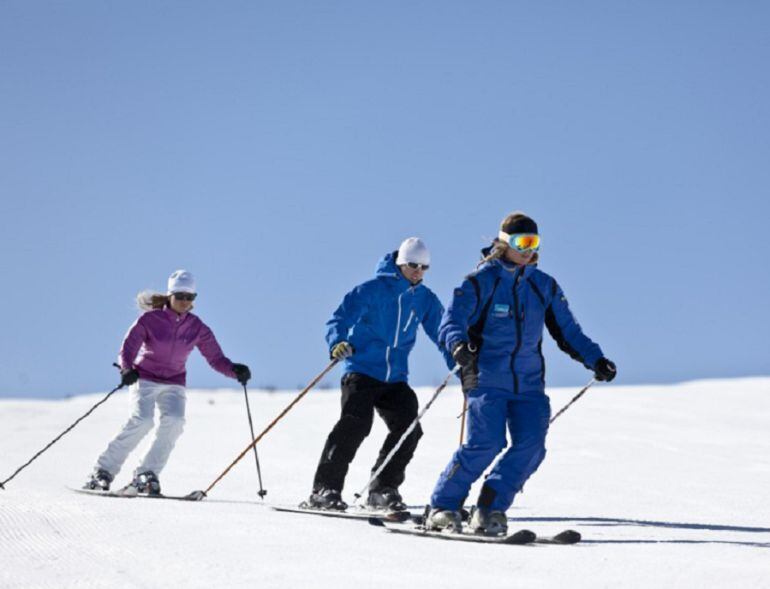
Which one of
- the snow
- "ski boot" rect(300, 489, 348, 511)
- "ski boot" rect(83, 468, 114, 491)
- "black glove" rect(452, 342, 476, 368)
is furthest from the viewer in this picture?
"ski boot" rect(83, 468, 114, 491)

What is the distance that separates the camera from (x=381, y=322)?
884 cm

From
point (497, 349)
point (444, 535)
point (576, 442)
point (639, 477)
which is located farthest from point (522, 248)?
point (576, 442)

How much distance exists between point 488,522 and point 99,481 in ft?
13.7

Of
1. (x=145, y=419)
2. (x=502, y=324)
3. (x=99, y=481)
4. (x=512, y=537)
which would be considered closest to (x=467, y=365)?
(x=502, y=324)

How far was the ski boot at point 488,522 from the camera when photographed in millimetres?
6762

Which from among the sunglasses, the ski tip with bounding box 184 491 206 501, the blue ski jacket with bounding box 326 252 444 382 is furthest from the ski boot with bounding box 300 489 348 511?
the sunglasses

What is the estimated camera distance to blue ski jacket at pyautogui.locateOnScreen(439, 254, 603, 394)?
6906 millimetres

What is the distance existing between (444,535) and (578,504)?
127 inches

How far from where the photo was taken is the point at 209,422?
1834 cm

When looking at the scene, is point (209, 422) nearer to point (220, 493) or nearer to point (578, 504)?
point (220, 493)

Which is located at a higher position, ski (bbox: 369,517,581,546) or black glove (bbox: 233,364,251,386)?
black glove (bbox: 233,364,251,386)

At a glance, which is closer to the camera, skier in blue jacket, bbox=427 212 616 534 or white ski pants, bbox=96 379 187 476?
skier in blue jacket, bbox=427 212 616 534

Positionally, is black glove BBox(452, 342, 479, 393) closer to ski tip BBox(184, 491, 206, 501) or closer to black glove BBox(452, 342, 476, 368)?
black glove BBox(452, 342, 476, 368)

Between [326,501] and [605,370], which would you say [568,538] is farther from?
[326,501]
